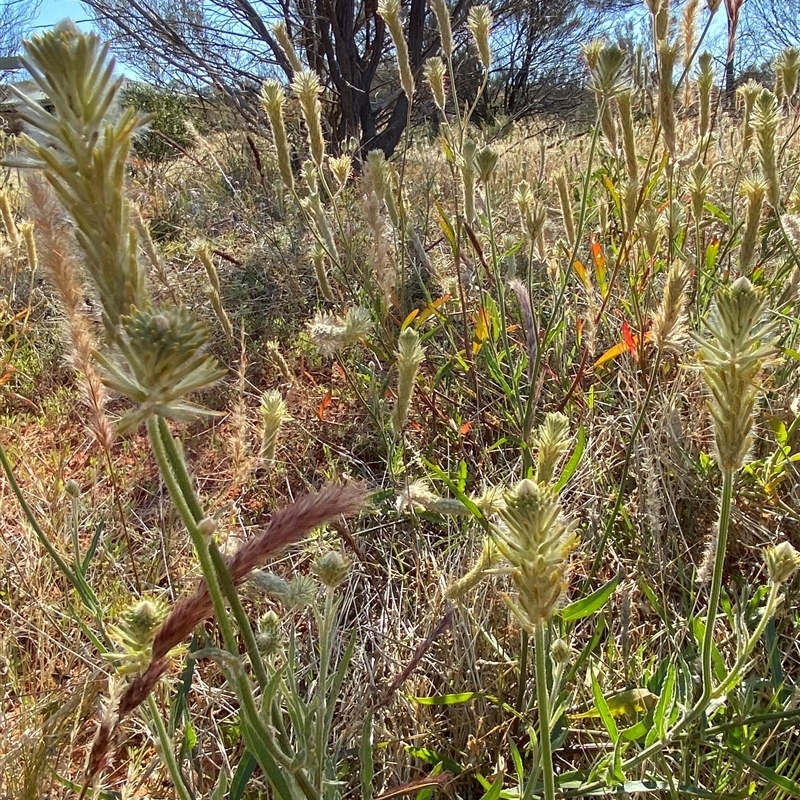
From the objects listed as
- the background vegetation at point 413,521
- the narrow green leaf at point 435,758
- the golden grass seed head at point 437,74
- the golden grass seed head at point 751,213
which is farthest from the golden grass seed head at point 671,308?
the golden grass seed head at point 437,74

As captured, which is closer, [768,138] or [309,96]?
[768,138]

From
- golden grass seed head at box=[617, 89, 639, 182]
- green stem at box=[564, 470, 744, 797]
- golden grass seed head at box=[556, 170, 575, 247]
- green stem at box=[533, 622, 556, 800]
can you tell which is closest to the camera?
green stem at box=[533, 622, 556, 800]

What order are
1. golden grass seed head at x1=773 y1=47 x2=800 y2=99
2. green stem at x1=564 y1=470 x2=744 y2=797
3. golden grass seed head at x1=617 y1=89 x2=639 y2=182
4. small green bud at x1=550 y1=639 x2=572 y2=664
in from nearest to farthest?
green stem at x1=564 y1=470 x2=744 y2=797 → small green bud at x1=550 y1=639 x2=572 y2=664 → golden grass seed head at x1=617 y1=89 x2=639 y2=182 → golden grass seed head at x1=773 y1=47 x2=800 y2=99

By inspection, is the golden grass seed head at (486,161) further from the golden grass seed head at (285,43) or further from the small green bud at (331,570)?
the small green bud at (331,570)

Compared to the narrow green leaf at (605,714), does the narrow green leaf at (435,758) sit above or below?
below

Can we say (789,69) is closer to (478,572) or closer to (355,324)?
(355,324)

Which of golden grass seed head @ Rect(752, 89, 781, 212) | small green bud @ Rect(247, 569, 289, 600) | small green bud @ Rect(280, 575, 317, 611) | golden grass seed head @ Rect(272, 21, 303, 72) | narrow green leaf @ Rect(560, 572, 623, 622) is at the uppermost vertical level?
golden grass seed head @ Rect(272, 21, 303, 72)

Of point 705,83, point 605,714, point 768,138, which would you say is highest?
point 705,83

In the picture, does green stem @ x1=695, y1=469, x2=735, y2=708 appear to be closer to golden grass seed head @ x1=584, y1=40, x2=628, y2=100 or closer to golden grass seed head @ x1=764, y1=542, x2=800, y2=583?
golden grass seed head @ x1=764, y1=542, x2=800, y2=583

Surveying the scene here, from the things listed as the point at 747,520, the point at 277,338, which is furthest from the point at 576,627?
the point at 277,338

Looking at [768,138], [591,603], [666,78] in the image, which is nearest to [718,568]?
[591,603]

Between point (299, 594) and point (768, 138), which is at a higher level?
point (768, 138)

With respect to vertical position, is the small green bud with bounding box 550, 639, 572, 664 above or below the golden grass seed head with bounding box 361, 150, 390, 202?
below

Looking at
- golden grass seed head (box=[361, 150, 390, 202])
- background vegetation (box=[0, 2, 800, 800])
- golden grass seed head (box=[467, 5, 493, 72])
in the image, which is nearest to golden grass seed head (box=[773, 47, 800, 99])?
background vegetation (box=[0, 2, 800, 800])
